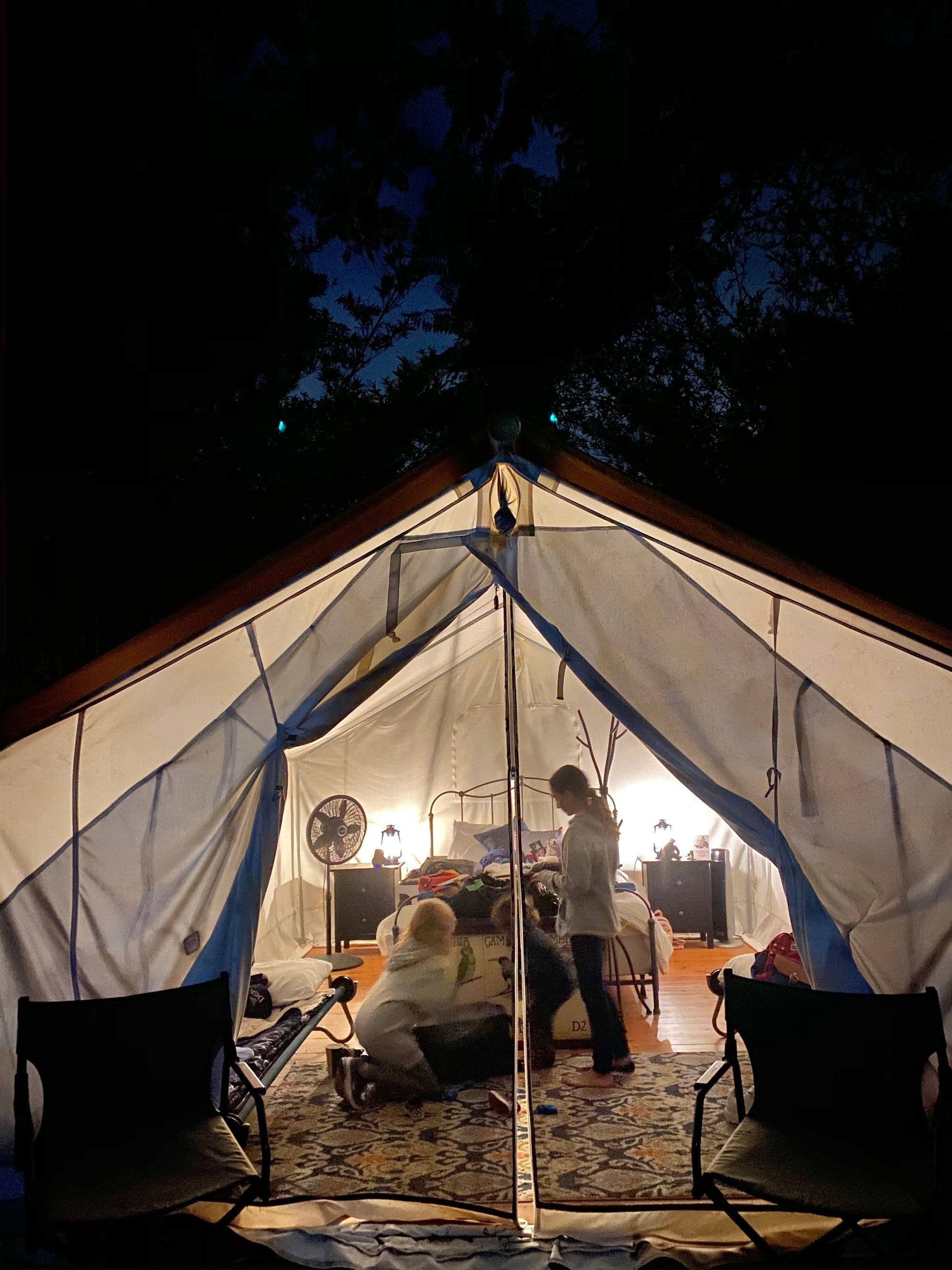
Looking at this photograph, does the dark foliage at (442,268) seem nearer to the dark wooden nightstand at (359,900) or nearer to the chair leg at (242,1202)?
the dark wooden nightstand at (359,900)

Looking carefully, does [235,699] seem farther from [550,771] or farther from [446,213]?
[446,213]

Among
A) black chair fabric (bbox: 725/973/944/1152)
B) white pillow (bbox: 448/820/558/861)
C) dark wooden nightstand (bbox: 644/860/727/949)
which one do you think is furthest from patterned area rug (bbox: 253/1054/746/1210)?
white pillow (bbox: 448/820/558/861)

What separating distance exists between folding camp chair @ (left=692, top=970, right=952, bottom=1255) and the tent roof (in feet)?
4.41

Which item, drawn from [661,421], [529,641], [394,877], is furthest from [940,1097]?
[661,421]

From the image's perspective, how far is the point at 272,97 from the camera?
585 inches

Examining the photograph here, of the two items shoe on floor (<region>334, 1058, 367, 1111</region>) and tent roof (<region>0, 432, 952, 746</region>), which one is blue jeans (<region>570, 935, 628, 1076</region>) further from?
tent roof (<region>0, 432, 952, 746</region>)

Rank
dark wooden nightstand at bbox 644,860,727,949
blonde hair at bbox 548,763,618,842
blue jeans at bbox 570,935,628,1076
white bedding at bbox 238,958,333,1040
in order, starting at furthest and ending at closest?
dark wooden nightstand at bbox 644,860,727,949
white bedding at bbox 238,958,333,1040
blonde hair at bbox 548,763,618,842
blue jeans at bbox 570,935,628,1076

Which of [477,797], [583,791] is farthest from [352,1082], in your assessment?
[477,797]

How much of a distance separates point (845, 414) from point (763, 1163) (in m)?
10.2

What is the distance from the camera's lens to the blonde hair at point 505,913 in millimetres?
5438

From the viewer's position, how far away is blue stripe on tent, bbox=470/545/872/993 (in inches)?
135

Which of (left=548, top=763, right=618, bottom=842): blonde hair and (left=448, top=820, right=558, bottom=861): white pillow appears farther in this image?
(left=448, top=820, right=558, bottom=861): white pillow

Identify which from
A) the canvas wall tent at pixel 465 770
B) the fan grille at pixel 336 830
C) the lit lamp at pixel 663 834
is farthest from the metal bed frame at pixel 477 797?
the lit lamp at pixel 663 834

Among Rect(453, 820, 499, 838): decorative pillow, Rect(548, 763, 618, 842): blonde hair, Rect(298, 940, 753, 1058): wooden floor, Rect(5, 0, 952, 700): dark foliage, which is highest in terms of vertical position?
Rect(5, 0, 952, 700): dark foliage
